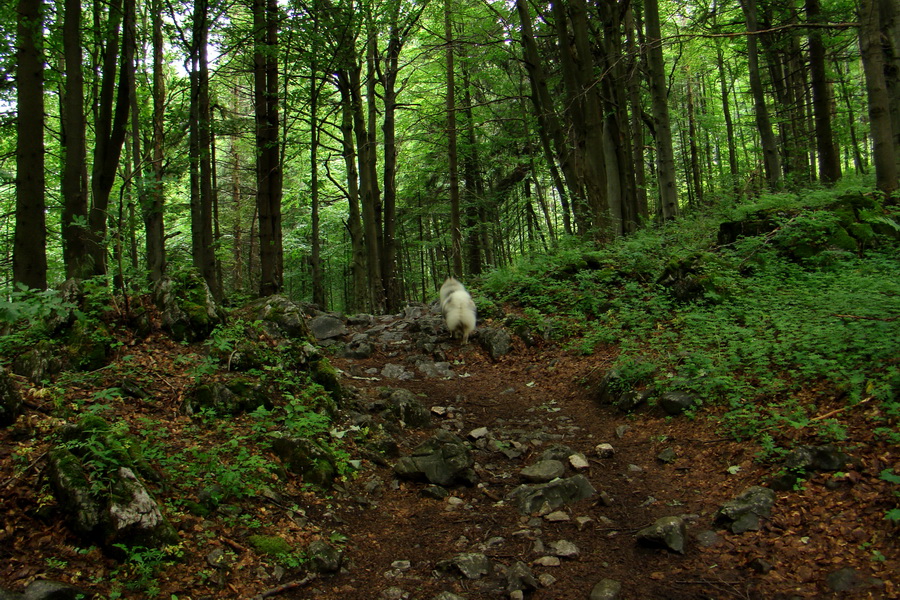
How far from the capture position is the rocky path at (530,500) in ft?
10.6

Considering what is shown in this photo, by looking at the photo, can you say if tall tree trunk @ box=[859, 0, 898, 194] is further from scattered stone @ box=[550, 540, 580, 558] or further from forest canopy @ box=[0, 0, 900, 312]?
scattered stone @ box=[550, 540, 580, 558]

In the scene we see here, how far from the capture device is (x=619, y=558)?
3.46m

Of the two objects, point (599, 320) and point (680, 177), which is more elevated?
point (680, 177)

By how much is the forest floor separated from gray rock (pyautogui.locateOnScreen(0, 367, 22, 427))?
9cm

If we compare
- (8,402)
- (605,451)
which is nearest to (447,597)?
(605,451)

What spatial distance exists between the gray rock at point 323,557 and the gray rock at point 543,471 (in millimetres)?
2006

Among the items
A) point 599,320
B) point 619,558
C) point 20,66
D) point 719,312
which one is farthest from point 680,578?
point 20,66

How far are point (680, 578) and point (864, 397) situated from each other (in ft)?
7.96

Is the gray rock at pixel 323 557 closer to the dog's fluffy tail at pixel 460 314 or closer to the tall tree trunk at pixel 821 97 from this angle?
the dog's fluffy tail at pixel 460 314

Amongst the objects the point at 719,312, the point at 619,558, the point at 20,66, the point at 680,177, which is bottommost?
the point at 619,558

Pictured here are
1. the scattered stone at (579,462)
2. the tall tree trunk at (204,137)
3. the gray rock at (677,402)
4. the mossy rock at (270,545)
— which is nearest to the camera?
the mossy rock at (270,545)

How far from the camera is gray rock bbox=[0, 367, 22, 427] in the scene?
3502 millimetres

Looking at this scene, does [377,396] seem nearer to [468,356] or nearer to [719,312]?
[468,356]

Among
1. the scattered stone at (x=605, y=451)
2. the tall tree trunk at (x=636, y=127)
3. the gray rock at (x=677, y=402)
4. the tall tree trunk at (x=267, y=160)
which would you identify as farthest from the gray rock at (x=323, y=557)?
the tall tree trunk at (x=636, y=127)
